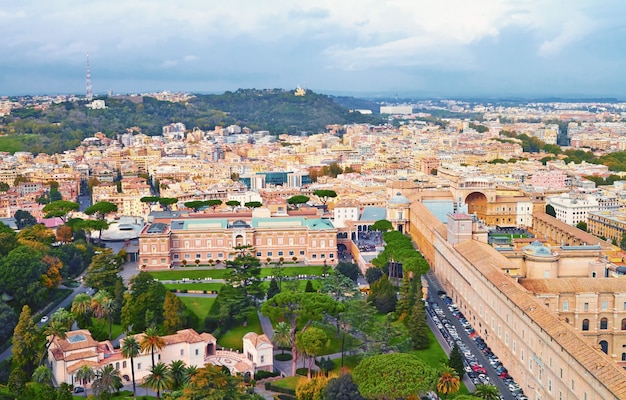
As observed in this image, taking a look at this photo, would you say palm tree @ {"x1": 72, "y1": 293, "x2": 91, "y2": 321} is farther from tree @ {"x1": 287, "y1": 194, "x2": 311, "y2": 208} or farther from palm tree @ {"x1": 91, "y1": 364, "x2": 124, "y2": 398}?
tree @ {"x1": 287, "y1": 194, "x2": 311, "y2": 208}

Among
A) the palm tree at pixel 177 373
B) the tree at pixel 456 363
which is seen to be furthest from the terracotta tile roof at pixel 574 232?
the palm tree at pixel 177 373

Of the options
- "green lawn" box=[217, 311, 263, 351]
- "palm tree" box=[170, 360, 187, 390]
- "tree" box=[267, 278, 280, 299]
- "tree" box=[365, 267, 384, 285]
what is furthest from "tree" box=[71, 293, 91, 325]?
"tree" box=[365, 267, 384, 285]

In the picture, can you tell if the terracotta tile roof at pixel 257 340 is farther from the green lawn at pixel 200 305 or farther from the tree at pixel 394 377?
the green lawn at pixel 200 305

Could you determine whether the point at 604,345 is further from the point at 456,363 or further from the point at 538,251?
the point at 456,363

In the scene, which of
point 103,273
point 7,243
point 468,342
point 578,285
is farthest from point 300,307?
point 7,243

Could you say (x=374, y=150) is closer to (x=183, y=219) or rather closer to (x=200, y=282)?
(x=183, y=219)

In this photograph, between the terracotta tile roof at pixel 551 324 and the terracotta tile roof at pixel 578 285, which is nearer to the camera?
the terracotta tile roof at pixel 551 324

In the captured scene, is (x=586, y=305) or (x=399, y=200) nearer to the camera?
(x=586, y=305)

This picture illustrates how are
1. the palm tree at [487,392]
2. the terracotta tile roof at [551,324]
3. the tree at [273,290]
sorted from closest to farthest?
the terracotta tile roof at [551,324] < the palm tree at [487,392] < the tree at [273,290]

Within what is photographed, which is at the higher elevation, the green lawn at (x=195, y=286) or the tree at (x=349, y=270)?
the tree at (x=349, y=270)
